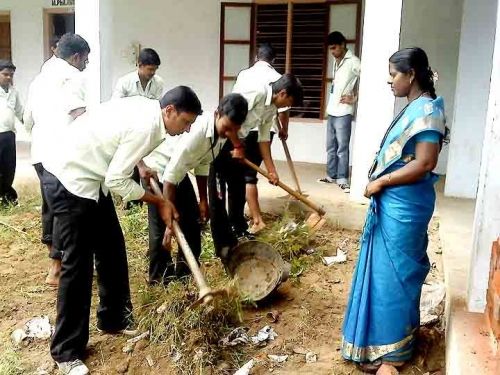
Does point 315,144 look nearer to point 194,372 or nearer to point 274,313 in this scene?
point 274,313

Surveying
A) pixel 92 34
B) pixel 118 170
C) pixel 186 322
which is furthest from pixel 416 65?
pixel 92 34

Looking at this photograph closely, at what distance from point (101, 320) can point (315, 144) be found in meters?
4.92

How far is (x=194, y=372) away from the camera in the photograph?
3.10 meters

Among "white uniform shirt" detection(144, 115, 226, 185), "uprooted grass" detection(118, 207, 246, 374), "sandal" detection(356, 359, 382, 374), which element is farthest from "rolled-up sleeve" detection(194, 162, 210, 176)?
"sandal" detection(356, 359, 382, 374)

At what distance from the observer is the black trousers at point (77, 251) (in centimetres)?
305

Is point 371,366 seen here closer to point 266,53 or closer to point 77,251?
point 77,251

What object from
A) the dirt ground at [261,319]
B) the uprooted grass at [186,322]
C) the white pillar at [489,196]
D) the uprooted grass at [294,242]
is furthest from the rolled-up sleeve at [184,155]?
the white pillar at [489,196]

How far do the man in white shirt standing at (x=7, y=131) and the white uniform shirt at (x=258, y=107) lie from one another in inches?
103

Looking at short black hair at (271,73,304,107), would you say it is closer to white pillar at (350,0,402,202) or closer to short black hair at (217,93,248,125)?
short black hair at (217,93,248,125)

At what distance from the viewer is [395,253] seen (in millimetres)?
2750

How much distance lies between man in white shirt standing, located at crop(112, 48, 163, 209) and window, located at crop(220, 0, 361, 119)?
225 cm

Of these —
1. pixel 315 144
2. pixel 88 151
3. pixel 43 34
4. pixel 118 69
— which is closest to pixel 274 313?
pixel 88 151

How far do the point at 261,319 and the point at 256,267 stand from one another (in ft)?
1.45

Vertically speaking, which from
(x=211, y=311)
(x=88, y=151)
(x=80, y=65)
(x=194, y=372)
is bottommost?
(x=194, y=372)
